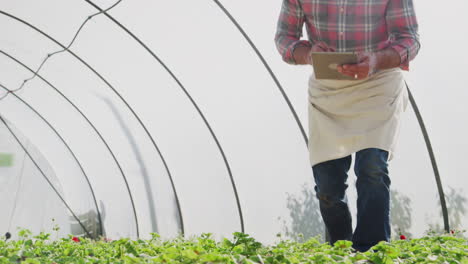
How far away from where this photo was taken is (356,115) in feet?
10.0

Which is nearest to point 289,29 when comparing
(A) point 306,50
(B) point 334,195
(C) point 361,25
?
(A) point 306,50

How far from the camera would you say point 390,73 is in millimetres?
3072

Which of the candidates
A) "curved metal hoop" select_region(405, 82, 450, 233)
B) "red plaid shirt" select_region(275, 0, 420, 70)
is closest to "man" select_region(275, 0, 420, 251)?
"red plaid shirt" select_region(275, 0, 420, 70)

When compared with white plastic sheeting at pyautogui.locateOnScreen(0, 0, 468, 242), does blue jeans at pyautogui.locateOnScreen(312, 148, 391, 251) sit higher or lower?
lower

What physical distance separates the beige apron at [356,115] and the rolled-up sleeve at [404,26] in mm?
152

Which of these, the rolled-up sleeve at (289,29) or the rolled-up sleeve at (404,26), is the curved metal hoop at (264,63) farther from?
the rolled-up sleeve at (404,26)

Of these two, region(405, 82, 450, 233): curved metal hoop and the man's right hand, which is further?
region(405, 82, 450, 233): curved metal hoop

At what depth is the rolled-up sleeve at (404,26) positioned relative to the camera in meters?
2.99

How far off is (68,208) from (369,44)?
10444 millimetres

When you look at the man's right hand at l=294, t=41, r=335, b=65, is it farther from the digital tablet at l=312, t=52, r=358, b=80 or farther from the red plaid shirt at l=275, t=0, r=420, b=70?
the digital tablet at l=312, t=52, r=358, b=80

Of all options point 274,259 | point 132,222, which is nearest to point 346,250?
point 274,259

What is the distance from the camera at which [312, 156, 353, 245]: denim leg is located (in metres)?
3.12

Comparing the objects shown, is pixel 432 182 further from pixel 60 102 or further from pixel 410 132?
pixel 60 102

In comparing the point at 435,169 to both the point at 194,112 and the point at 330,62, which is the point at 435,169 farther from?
the point at 194,112
